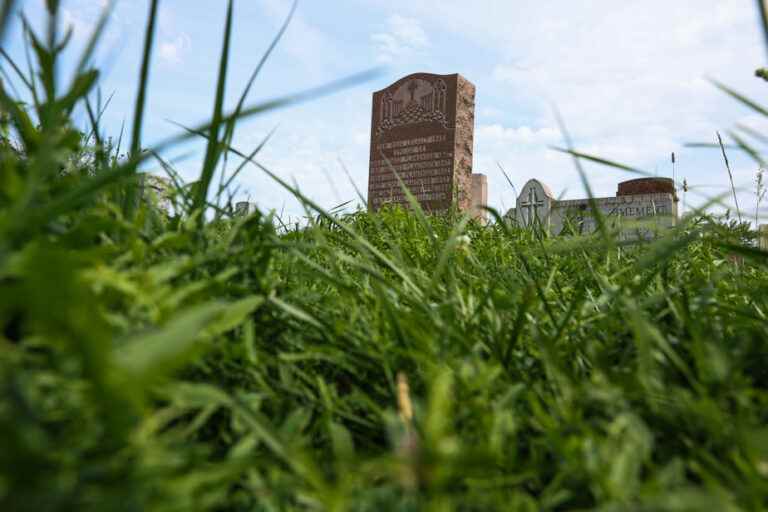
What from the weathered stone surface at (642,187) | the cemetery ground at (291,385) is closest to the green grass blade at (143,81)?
the cemetery ground at (291,385)

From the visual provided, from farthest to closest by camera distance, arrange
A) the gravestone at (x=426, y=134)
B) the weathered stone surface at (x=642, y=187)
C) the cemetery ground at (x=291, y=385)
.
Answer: the gravestone at (x=426, y=134), the weathered stone surface at (x=642, y=187), the cemetery ground at (x=291, y=385)

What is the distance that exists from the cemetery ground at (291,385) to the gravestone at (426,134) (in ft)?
28.1

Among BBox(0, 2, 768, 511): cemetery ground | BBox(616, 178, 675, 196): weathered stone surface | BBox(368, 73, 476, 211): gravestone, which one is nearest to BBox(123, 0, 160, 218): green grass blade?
BBox(0, 2, 768, 511): cemetery ground

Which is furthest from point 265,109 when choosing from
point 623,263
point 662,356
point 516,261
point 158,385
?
point 623,263

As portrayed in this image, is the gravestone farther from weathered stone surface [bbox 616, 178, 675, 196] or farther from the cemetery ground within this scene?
the cemetery ground

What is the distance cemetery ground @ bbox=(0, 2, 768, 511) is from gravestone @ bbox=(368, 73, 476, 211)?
856 centimetres

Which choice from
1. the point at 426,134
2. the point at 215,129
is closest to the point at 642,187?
the point at 426,134

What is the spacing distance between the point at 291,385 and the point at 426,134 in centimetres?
951

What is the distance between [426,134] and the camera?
32.8 feet

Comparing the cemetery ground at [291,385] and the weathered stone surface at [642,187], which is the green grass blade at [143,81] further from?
the weathered stone surface at [642,187]

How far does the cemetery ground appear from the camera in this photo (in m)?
0.44

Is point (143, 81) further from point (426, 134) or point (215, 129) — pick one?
point (426, 134)

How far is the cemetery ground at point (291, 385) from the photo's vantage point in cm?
44

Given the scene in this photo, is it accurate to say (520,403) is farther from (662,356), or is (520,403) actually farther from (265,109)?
(265,109)
